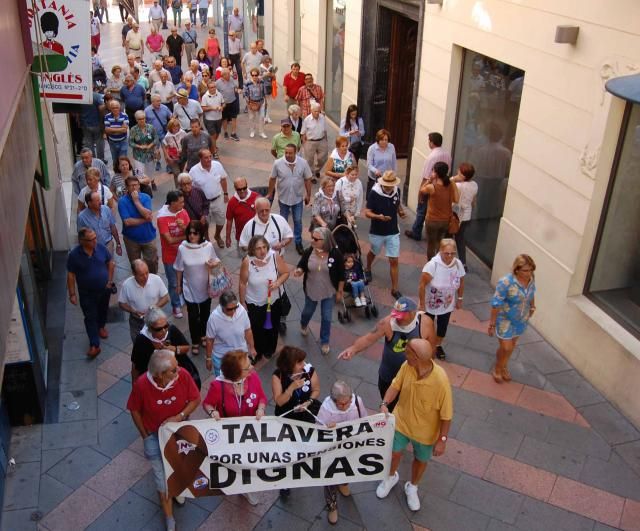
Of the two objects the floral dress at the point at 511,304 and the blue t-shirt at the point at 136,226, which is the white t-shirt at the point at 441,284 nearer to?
the floral dress at the point at 511,304

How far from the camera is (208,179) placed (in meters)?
9.90

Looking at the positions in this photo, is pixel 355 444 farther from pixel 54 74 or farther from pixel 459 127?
pixel 459 127

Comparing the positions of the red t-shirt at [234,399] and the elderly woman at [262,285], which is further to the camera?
the elderly woman at [262,285]

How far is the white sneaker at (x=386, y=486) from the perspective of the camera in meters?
6.25

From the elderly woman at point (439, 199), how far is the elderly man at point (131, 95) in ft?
23.1

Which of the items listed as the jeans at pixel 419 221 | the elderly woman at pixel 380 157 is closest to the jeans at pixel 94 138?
the elderly woman at pixel 380 157

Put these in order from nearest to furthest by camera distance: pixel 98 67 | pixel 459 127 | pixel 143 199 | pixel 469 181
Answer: pixel 143 199 → pixel 469 181 → pixel 459 127 → pixel 98 67

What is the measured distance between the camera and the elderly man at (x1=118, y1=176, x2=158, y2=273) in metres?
8.66

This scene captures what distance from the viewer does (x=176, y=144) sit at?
11867 mm

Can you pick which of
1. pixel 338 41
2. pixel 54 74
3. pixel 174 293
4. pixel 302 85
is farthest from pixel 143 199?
pixel 338 41

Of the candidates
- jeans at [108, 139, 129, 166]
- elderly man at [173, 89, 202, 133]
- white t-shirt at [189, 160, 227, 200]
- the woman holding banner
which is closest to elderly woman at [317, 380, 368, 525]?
the woman holding banner

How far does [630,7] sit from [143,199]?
5594 millimetres

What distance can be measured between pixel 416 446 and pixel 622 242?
359cm

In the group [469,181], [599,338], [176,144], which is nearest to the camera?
[599,338]
